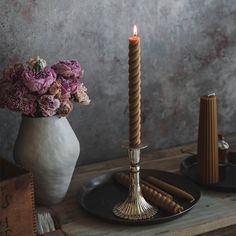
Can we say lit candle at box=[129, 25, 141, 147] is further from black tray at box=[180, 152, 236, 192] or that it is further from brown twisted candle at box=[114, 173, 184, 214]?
black tray at box=[180, 152, 236, 192]

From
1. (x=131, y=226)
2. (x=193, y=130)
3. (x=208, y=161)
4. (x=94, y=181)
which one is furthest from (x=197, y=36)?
(x=131, y=226)

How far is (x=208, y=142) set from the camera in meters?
1.36

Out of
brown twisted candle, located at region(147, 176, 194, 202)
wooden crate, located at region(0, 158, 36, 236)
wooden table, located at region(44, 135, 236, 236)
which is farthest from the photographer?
brown twisted candle, located at region(147, 176, 194, 202)

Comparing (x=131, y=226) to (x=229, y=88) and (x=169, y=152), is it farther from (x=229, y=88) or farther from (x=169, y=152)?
(x=229, y=88)

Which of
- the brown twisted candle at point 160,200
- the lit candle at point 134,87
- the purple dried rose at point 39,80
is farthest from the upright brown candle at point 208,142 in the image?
the purple dried rose at point 39,80

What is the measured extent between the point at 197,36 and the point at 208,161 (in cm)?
51

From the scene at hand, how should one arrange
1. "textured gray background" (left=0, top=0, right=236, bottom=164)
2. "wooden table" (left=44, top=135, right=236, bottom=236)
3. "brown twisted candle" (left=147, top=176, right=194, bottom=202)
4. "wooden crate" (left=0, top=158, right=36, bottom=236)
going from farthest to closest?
"textured gray background" (left=0, top=0, right=236, bottom=164)
"brown twisted candle" (left=147, top=176, right=194, bottom=202)
"wooden table" (left=44, top=135, right=236, bottom=236)
"wooden crate" (left=0, top=158, right=36, bottom=236)

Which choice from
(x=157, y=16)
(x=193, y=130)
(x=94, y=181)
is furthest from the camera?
(x=193, y=130)

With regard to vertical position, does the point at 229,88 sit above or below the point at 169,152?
above

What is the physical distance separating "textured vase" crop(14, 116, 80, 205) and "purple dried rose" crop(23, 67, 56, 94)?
9cm

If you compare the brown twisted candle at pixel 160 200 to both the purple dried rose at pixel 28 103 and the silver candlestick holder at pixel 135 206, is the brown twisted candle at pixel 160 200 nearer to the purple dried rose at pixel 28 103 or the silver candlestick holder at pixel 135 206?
the silver candlestick holder at pixel 135 206

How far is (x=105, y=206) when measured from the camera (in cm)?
129

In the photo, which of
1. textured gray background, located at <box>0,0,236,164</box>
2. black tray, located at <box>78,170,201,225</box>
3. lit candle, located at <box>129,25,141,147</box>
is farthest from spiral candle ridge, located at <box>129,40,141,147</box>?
textured gray background, located at <box>0,0,236,164</box>

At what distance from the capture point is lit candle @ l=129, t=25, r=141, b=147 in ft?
3.51
